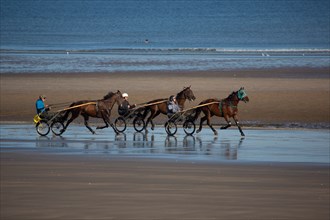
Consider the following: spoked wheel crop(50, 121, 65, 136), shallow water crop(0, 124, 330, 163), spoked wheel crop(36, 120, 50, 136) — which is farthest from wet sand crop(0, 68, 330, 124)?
spoked wheel crop(36, 120, 50, 136)

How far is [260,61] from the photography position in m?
55.1

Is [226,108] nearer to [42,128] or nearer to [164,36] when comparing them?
[42,128]

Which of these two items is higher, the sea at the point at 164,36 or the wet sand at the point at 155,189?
the sea at the point at 164,36

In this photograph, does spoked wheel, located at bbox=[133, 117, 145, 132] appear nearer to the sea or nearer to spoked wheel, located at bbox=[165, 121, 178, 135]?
spoked wheel, located at bbox=[165, 121, 178, 135]

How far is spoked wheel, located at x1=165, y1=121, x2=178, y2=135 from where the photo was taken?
2332cm

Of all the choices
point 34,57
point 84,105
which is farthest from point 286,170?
point 34,57

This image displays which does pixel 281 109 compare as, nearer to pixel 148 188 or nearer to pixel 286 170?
pixel 286 170

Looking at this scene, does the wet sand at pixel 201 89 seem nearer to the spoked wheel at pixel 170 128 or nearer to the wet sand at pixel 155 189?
the spoked wheel at pixel 170 128

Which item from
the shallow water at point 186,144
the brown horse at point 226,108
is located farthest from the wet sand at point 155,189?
the brown horse at point 226,108

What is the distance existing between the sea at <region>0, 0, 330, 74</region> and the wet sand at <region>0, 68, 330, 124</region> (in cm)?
424

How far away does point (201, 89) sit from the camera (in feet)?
119

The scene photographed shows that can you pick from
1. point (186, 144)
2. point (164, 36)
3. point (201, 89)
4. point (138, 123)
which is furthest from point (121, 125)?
point (164, 36)

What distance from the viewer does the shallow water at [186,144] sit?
758 inches

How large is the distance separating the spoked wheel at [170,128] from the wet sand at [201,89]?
3.84 meters
